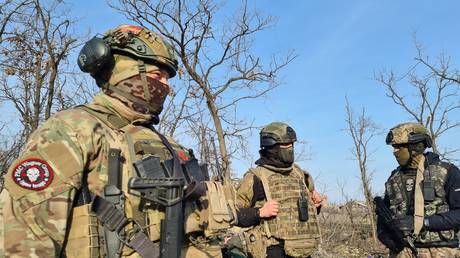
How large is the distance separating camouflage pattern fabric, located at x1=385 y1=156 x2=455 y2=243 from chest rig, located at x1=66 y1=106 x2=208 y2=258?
11.9 feet

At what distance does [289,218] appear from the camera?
490 centimetres

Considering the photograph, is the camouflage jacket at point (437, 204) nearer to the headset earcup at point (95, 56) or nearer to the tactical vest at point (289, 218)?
the tactical vest at point (289, 218)

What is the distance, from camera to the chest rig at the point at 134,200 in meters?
2.06

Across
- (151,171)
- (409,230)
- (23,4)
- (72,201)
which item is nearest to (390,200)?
(409,230)

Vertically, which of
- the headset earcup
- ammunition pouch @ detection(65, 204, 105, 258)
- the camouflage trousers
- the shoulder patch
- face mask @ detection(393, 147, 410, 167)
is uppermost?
the headset earcup

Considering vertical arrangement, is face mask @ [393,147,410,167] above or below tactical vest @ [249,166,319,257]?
above

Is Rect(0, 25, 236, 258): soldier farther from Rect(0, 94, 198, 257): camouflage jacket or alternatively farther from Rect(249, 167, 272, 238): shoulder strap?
Rect(249, 167, 272, 238): shoulder strap

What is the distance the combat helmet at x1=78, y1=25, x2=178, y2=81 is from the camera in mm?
2441

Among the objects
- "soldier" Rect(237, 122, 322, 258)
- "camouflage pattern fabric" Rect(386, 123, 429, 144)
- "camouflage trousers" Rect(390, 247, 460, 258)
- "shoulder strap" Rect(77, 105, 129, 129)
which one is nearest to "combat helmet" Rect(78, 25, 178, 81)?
"shoulder strap" Rect(77, 105, 129, 129)

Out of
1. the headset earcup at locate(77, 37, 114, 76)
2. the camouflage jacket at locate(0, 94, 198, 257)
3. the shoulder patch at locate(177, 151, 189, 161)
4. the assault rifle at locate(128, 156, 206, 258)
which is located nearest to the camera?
A: the camouflage jacket at locate(0, 94, 198, 257)

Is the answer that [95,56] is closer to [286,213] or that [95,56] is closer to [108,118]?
[108,118]

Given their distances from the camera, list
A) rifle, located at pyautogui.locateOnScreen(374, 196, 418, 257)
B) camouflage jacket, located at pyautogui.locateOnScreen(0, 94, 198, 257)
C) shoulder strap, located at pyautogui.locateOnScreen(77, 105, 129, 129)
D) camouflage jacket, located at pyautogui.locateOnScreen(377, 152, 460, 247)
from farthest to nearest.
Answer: rifle, located at pyautogui.locateOnScreen(374, 196, 418, 257), camouflage jacket, located at pyautogui.locateOnScreen(377, 152, 460, 247), shoulder strap, located at pyautogui.locateOnScreen(77, 105, 129, 129), camouflage jacket, located at pyautogui.locateOnScreen(0, 94, 198, 257)

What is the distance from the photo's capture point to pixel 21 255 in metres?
1.84

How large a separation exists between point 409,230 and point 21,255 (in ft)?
13.8
